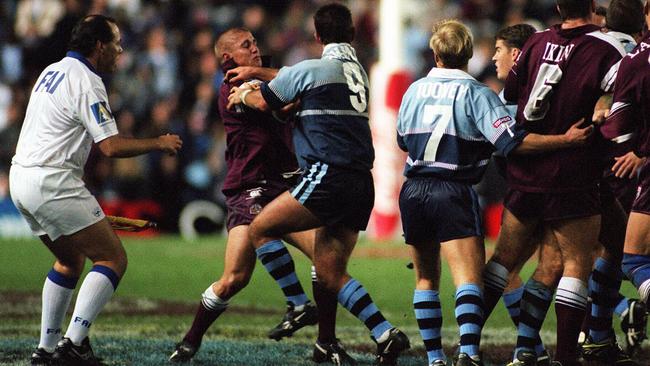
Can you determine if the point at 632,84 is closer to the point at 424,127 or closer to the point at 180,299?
the point at 424,127

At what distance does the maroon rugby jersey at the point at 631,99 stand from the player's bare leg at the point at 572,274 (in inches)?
20.2

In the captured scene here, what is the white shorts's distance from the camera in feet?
26.7

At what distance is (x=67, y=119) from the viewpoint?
26.9 feet

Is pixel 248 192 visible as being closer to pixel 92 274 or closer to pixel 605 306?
pixel 92 274

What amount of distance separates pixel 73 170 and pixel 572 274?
3.11 metres

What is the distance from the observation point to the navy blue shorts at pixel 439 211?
7.81 meters

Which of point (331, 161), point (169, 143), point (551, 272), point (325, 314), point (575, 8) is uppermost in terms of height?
point (575, 8)

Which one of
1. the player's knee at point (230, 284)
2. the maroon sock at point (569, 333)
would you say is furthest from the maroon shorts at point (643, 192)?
the player's knee at point (230, 284)

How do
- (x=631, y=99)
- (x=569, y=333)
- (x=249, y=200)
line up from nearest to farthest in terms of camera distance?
(x=631, y=99), (x=569, y=333), (x=249, y=200)

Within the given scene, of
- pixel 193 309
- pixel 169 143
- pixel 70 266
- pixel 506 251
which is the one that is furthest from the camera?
pixel 193 309

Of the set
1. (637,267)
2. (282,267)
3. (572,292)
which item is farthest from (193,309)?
(637,267)

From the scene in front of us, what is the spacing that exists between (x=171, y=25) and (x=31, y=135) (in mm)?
14925

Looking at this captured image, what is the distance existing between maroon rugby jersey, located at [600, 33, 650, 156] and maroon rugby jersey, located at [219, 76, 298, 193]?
94.8 inches

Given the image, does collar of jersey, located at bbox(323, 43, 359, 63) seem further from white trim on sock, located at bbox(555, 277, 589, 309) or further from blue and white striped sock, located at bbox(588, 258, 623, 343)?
blue and white striped sock, located at bbox(588, 258, 623, 343)
